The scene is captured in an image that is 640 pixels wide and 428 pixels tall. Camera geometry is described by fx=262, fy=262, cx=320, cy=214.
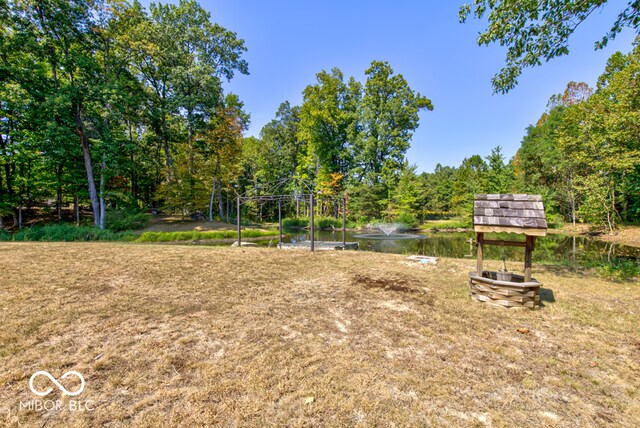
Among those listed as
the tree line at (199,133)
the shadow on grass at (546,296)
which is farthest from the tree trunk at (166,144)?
the shadow on grass at (546,296)

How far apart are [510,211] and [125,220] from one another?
68.4 feet

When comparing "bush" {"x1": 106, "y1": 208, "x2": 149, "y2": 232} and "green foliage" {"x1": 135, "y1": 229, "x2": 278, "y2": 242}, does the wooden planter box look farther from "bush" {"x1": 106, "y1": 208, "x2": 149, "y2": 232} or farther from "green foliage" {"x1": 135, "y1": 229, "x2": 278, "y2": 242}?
"bush" {"x1": 106, "y1": 208, "x2": 149, "y2": 232}

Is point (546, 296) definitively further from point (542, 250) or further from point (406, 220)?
point (406, 220)

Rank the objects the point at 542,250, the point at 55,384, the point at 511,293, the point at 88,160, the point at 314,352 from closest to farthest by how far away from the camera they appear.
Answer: the point at 55,384 < the point at 314,352 < the point at 511,293 < the point at 542,250 < the point at 88,160

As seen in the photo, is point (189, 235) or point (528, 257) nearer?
point (528, 257)

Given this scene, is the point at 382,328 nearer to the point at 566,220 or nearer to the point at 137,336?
the point at 137,336

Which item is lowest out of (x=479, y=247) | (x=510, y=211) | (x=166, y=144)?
(x=479, y=247)

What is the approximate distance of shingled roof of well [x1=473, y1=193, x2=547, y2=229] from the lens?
159 inches

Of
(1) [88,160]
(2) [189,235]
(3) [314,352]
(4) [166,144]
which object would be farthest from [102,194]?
(3) [314,352]

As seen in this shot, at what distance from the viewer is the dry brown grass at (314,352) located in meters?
1.94

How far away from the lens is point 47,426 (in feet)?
5.71

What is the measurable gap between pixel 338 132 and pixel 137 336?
31193 millimetres

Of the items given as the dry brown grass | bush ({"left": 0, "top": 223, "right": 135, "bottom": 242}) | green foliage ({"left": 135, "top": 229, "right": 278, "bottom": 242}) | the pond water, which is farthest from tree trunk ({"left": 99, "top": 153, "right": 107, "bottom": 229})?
the dry brown grass

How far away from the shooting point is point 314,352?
274 centimetres
